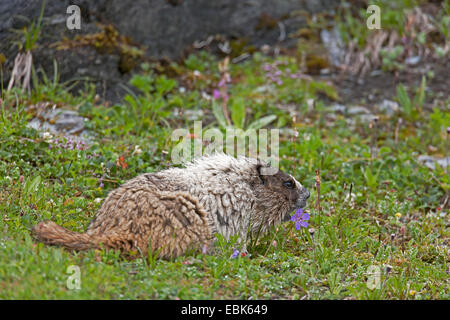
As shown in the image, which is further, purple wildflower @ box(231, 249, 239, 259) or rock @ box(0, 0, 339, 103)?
rock @ box(0, 0, 339, 103)

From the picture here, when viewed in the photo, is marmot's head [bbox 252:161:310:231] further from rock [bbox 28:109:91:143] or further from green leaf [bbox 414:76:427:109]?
green leaf [bbox 414:76:427:109]

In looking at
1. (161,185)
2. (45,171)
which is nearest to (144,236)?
(161,185)

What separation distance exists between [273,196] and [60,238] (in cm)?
258

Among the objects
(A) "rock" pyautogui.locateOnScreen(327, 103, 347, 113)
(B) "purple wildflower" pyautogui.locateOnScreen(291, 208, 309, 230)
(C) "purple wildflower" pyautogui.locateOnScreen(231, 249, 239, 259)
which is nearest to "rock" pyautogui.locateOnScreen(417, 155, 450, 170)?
(A) "rock" pyautogui.locateOnScreen(327, 103, 347, 113)

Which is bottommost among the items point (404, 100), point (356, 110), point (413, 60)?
point (356, 110)

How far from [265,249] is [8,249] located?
2789 mm

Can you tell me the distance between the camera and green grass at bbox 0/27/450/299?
15.6 feet

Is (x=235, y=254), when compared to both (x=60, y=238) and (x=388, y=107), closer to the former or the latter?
(x=60, y=238)

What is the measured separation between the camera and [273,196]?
21.1ft

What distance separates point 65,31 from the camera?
31.0ft

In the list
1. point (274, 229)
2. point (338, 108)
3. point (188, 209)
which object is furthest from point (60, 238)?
point (338, 108)

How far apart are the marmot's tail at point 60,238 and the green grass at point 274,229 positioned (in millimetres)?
90
